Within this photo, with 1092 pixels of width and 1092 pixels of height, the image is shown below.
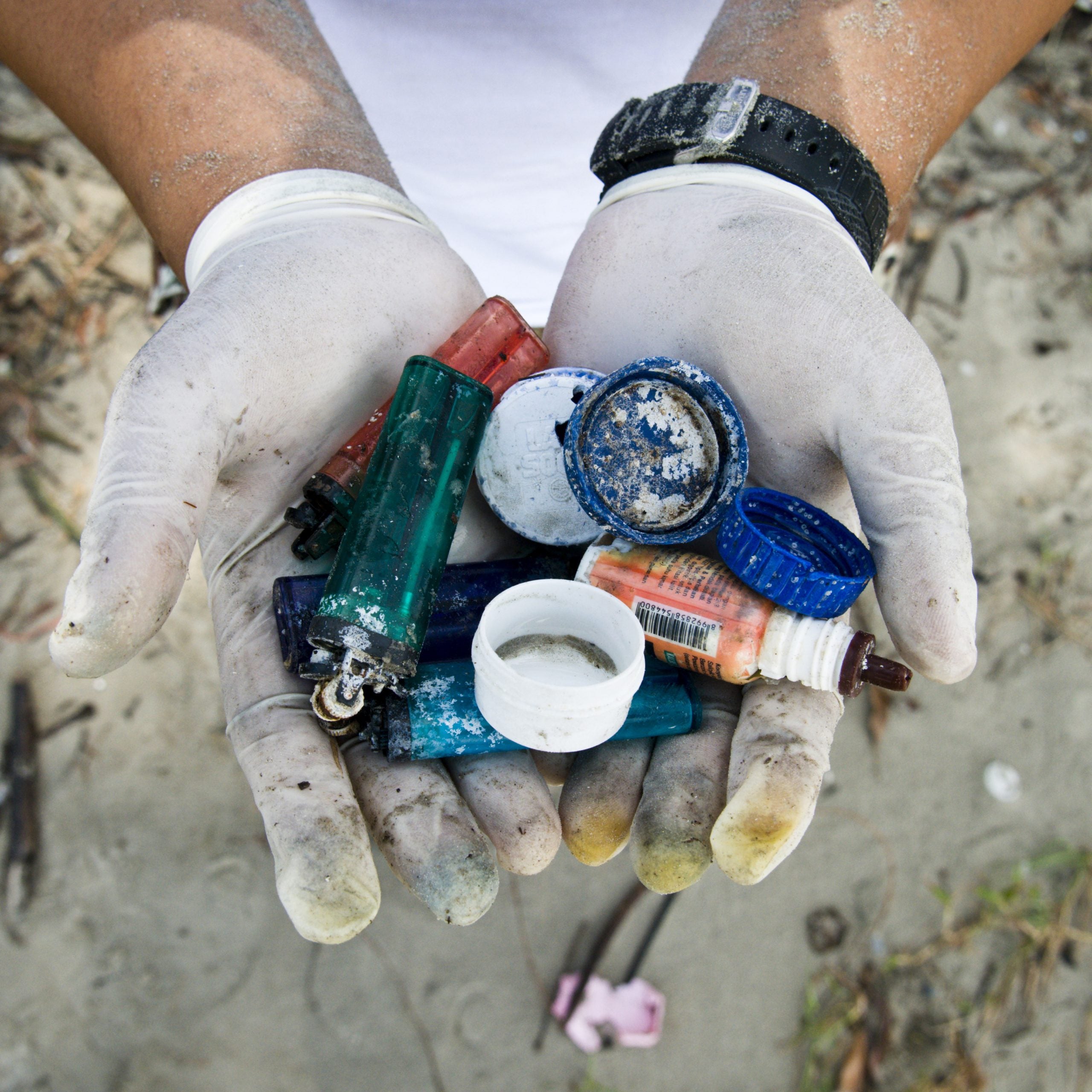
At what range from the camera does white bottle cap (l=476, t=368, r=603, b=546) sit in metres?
2.55

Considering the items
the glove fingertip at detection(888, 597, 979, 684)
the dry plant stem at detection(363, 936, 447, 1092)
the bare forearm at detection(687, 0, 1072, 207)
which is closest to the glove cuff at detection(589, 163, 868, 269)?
the bare forearm at detection(687, 0, 1072, 207)

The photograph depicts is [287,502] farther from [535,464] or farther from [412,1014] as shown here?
[412,1014]

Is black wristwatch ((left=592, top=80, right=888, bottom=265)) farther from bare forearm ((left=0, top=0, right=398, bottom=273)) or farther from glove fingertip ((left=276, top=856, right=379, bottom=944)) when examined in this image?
glove fingertip ((left=276, top=856, right=379, bottom=944))

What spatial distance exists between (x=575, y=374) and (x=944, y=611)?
114 cm

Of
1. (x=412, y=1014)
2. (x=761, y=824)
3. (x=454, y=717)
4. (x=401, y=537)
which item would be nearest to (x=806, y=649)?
(x=761, y=824)

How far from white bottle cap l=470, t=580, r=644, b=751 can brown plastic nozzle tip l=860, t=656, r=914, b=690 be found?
0.51 meters

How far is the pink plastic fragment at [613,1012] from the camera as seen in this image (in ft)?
11.2

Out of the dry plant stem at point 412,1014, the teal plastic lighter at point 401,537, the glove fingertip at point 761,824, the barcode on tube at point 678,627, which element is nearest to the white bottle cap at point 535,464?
the teal plastic lighter at point 401,537

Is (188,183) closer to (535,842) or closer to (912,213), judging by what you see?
(535,842)

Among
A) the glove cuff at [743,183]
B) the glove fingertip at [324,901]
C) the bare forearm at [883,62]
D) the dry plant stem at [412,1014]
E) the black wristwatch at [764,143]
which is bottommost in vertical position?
the dry plant stem at [412,1014]

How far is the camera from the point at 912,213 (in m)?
4.84

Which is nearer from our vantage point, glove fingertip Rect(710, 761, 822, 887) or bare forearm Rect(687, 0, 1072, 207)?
glove fingertip Rect(710, 761, 822, 887)

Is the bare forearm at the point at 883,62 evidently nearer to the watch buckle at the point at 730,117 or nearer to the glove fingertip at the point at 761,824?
the watch buckle at the point at 730,117

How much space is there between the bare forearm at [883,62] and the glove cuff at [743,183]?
0.24m
